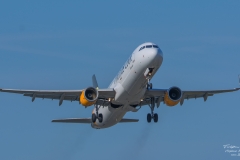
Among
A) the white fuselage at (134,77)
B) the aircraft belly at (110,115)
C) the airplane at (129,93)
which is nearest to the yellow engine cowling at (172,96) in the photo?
the airplane at (129,93)

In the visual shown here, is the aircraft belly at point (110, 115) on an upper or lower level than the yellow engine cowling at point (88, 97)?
lower

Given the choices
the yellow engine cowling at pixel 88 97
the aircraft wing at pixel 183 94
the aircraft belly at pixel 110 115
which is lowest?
the aircraft belly at pixel 110 115

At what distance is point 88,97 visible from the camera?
3140 inches

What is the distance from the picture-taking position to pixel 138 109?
8325 cm

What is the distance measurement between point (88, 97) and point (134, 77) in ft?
20.3

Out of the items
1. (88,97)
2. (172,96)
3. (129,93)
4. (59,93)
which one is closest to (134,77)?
(129,93)

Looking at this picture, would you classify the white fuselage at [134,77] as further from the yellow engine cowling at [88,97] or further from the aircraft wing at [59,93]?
the yellow engine cowling at [88,97]

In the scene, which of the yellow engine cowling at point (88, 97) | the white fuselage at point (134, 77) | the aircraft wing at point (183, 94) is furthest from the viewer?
the aircraft wing at point (183, 94)

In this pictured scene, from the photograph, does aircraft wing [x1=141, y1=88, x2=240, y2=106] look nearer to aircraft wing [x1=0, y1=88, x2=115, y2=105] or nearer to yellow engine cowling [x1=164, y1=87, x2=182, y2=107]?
yellow engine cowling [x1=164, y1=87, x2=182, y2=107]

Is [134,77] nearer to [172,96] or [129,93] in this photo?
[129,93]

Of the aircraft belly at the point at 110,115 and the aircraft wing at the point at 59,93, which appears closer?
the aircraft wing at the point at 59,93

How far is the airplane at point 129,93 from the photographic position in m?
75.3

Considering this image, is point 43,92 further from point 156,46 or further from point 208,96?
point 208,96

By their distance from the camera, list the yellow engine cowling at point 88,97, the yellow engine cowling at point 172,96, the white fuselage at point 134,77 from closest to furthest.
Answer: the white fuselage at point 134,77, the yellow engine cowling at point 88,97, the yellow engine cowling at point 172,96
